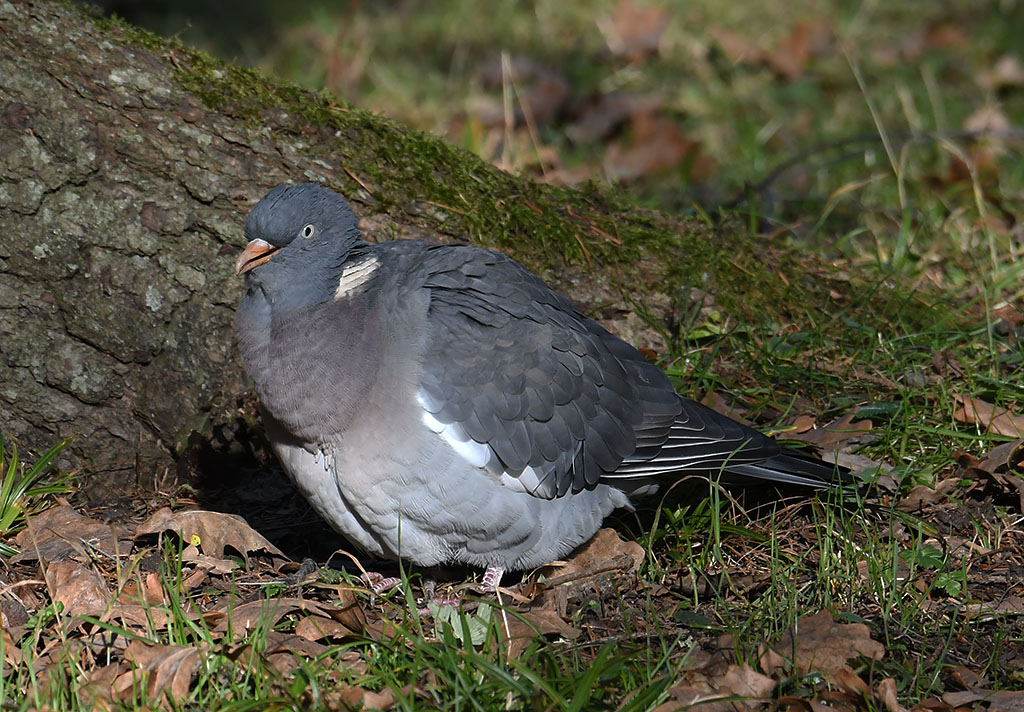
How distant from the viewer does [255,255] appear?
3.31 meters

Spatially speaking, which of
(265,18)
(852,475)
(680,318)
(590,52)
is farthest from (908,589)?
(265,18)

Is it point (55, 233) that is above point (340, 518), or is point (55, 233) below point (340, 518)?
above

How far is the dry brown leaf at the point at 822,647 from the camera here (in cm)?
286

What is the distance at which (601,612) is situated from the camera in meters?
3.33

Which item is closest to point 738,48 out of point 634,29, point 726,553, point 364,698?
point 634,29

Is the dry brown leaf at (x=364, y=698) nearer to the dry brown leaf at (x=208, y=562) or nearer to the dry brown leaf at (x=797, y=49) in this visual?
the dry brown leaf at (x=208, y=562)

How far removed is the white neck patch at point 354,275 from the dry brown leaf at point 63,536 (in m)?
1.04

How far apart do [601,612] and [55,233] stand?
227cm

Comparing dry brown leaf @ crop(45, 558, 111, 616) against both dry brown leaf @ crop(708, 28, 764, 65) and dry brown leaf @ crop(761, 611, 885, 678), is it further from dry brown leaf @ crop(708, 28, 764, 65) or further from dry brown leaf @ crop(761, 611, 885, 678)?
dry brown leaf @ crop(708, 28, 764, 65)

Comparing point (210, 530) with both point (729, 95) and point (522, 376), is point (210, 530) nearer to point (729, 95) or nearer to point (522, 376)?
point (522, 376)

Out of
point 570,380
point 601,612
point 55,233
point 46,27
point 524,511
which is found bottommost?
point 601,612

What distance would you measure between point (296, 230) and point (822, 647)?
196cm

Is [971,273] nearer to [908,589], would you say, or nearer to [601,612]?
[908,589]

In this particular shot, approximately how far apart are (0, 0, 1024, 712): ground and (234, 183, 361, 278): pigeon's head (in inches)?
36.4
